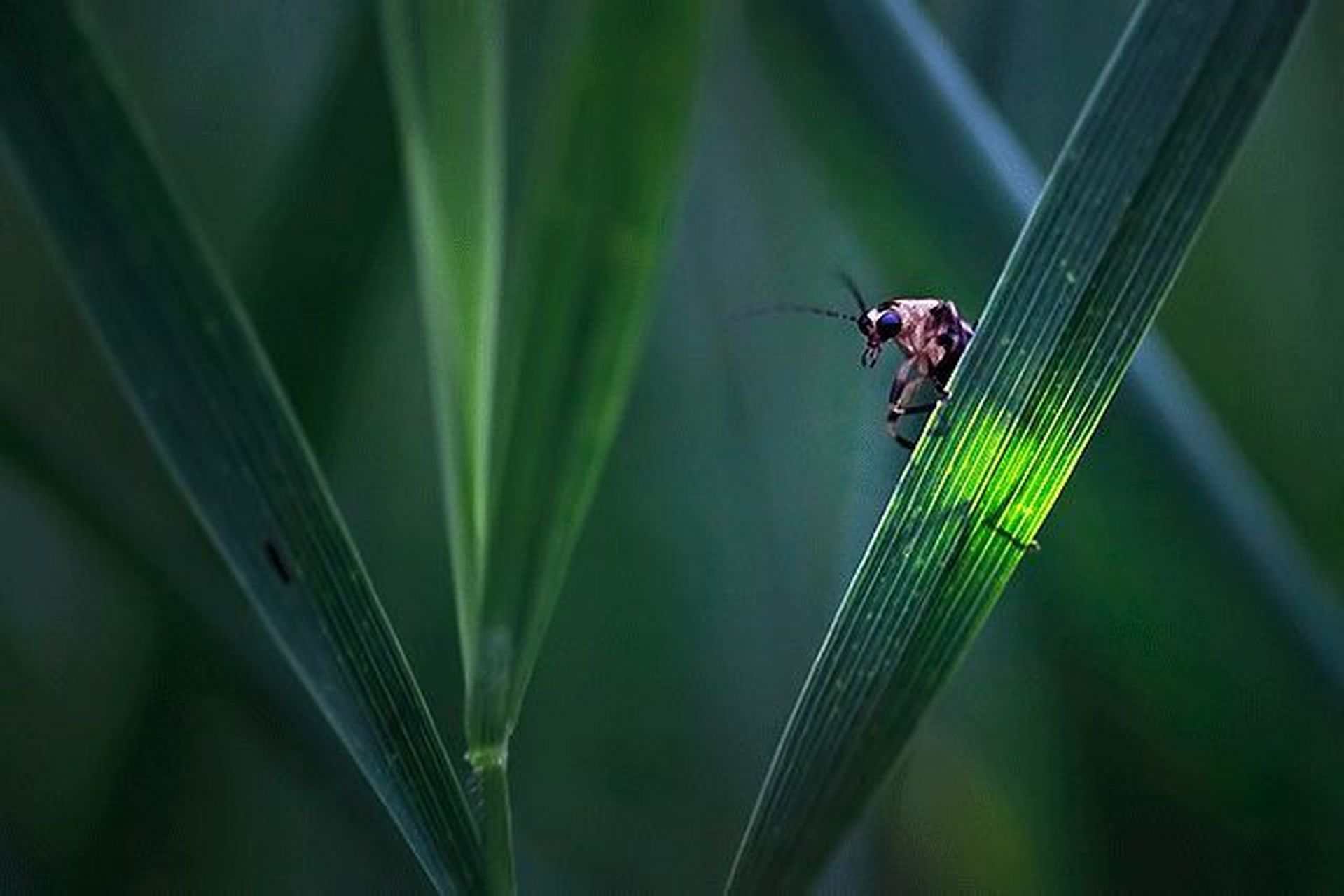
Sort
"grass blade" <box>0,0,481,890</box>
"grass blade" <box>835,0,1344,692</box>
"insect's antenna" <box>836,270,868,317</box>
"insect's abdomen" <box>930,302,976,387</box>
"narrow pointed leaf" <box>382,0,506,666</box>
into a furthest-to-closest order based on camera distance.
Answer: "insect's antenna" <box>836,270,868,317</box> → "insect's abdomen" <box>930,302,976,387</box> → "grass blade" <box>835,0,1344,692</box> → "narrow pointed leaf" <box>382,0,506,666</box> → "grass blade" <box>0,0,481,890</box>

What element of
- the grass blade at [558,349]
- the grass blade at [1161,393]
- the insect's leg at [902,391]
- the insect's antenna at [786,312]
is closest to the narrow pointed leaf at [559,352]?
the grass blade at [558,349]

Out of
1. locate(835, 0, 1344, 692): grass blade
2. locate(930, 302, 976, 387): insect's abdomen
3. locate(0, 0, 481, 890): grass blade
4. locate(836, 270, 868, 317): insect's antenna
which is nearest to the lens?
locate(0, 0, 481, 890): grass blade

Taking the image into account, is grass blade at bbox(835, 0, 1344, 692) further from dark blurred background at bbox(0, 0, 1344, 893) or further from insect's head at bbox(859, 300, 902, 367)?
insect's head at bbox(859, 300, 902, 367)

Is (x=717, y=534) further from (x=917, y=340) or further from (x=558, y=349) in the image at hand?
(x=558, y=349)

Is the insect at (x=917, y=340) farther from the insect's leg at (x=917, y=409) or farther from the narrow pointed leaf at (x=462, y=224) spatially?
the narrow pointed leaf at (x=462, y=224)

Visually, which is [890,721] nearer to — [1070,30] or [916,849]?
[916,849]

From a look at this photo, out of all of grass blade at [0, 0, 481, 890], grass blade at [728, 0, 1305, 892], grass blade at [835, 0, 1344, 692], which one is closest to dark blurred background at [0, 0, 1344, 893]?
grass blade at [835, 0, 1344, 692]
